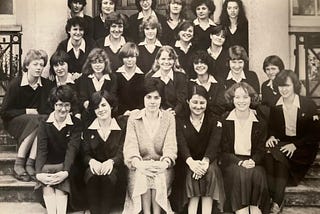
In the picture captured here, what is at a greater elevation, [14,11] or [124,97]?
[14,11]

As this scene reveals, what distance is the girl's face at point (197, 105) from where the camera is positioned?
159 cm

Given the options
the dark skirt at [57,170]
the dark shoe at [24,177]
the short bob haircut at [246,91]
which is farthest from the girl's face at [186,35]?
the dark shoe at [24,177]

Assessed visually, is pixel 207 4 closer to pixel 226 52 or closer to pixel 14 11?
pixel 226 52

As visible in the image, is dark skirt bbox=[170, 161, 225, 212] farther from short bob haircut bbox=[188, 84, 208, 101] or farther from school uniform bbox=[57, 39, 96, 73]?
school uniform bbox=[57, 39, 96, 73]

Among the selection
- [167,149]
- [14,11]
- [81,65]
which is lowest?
[167,149]

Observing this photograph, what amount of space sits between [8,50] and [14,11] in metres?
0.14

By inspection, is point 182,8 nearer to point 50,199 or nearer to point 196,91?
point 196,91

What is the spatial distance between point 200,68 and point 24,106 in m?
0.63

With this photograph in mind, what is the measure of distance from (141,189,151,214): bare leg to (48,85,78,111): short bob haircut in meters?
0.39

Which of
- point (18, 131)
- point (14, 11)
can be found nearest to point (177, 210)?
point (18, 131)

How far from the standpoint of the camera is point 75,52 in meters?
1.62

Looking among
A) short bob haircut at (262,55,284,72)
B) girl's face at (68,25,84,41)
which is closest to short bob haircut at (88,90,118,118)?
girl's face at (68,25,84,41)

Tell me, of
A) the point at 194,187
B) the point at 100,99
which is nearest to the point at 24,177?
the point at 100,99

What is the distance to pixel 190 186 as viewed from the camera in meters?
1.57
